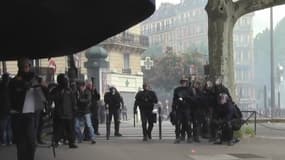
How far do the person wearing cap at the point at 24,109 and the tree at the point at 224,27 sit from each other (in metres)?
8.96

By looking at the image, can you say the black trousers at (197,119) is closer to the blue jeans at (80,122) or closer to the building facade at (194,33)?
the blue jeans at (80,122)

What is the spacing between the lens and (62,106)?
1370 centimetres

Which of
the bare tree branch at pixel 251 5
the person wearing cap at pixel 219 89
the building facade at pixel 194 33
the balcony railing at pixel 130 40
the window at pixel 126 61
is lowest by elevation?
the person wearing cap at pixel 219 89

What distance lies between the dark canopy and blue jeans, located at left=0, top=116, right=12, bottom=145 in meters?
1.90

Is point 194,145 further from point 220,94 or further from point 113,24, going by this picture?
point 113,24

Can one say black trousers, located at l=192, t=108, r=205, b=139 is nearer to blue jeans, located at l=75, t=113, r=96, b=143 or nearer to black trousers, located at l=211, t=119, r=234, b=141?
black trousers, located at l=211, t=119, r=234, b=141

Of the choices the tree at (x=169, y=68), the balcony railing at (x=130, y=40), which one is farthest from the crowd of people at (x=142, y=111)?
the tree at (x=169, y=68)

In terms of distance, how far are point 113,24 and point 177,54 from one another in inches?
2674

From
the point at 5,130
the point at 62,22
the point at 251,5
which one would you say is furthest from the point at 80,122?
the point at 251,5

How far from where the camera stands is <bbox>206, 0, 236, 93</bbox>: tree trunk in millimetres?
17734

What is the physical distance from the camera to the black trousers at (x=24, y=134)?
31.8ft

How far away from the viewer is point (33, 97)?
32.5 feet

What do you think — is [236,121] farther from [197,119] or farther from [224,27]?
[224,27]

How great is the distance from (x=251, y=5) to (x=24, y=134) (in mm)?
10256
